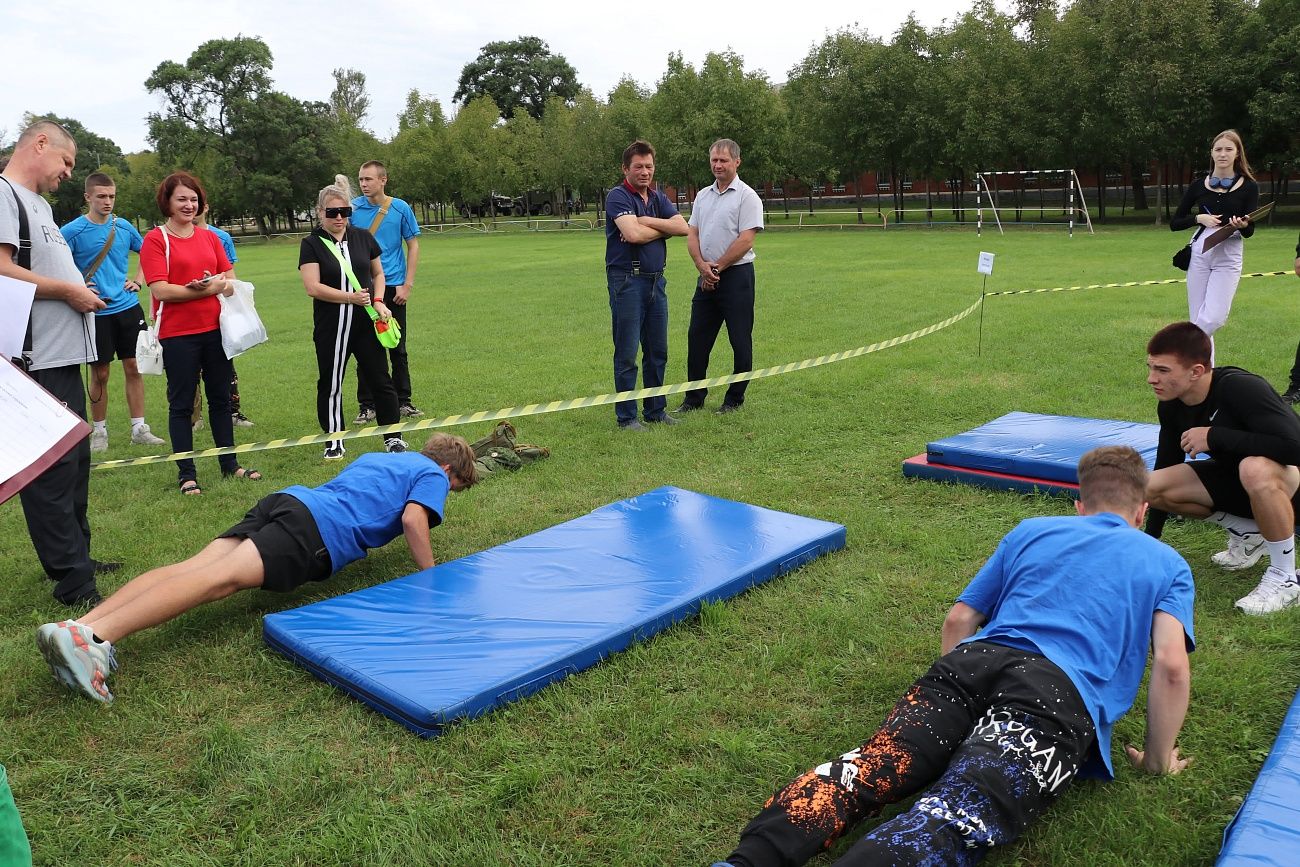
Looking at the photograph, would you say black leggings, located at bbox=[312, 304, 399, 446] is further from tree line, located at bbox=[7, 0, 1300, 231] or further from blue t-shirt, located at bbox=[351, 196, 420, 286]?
tree line, located at bbox=[7, 0, 1300, 231]

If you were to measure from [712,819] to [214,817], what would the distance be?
166 cm

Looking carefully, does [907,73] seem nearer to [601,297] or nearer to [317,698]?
[601,297]

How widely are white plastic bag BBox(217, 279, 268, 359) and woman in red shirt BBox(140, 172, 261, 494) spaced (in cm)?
7

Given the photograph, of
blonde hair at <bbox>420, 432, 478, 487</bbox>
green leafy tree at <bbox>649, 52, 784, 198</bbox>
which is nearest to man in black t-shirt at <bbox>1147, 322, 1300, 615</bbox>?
blonde hair at <bbox>420, 432, 478, 487</bbox>

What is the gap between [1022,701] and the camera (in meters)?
2.81

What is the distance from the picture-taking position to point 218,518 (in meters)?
6.37

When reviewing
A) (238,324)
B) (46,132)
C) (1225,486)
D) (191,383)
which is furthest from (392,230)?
(1225,486)

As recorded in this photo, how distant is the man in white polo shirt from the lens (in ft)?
26.9

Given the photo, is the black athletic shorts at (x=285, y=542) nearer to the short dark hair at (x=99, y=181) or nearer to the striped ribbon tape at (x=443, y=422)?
the striped ribbon tape at (x=443, y=422)

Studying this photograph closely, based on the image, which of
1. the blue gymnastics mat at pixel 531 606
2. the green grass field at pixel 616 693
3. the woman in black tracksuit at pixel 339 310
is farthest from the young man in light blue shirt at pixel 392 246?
the blue gymnastics mat at pixel 531 606

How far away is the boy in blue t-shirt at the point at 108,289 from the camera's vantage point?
8055 mm

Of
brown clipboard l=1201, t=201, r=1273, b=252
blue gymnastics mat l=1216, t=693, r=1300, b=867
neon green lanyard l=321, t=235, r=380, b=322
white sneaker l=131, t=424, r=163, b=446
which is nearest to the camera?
blue gymnastics mat l=1216, t=693, r=1300, b=867

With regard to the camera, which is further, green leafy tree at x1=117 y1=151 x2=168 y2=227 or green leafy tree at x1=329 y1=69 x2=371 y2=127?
green leafy tree at x1=329 y1=69 x2=371 y2=127

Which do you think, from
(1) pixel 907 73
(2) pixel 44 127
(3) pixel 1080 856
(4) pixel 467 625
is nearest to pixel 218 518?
(2) pixel 44 127
